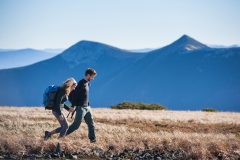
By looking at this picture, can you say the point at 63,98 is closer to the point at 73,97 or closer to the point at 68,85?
the point at 73,97

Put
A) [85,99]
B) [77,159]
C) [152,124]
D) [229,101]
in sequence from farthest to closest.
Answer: [229,101] → [152,124] → [85,99] → [77,159]

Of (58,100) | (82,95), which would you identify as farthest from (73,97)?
(58,100)

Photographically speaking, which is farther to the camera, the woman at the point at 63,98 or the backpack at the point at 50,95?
the backpack at the point at 50,95

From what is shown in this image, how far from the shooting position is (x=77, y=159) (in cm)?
1260

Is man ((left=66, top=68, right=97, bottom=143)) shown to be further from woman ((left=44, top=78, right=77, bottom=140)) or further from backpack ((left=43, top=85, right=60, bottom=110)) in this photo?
backpack ((left=43, top=85, right=60, bottom=110))

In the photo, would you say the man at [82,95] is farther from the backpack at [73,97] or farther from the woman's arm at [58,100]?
the woman's arm at [58,100]

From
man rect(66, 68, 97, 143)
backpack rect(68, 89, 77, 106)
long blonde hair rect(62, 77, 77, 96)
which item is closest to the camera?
long blonde hair rect(62, 77, 77, 96)

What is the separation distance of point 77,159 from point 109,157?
98 cm

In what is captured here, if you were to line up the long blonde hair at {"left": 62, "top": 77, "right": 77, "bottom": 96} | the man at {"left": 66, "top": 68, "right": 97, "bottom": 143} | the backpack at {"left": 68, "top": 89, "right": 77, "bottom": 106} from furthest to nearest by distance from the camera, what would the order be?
the backpack at {"left": 68, "top": 89, "right": 77, "bottom": 106} → the man at {"left": 66, "top": 68, "right": 97, "bottom": 143} → the long blonde hair at {"left": 62, "top": 77, "right": 77, "bottom": 96}

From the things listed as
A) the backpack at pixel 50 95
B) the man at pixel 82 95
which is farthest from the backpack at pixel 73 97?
the backpack at pixel 50 95

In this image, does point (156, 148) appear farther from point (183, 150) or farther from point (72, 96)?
point (72, 96)

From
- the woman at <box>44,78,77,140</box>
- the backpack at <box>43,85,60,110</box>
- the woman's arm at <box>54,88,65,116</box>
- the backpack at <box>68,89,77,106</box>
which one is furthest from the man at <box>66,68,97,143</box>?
the backpack at <box>43,85,60,110</box>

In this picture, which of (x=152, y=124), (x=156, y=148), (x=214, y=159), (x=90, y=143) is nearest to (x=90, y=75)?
(x=90, y=143)

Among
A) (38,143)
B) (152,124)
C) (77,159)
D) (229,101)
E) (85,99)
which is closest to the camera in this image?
(77,159)
